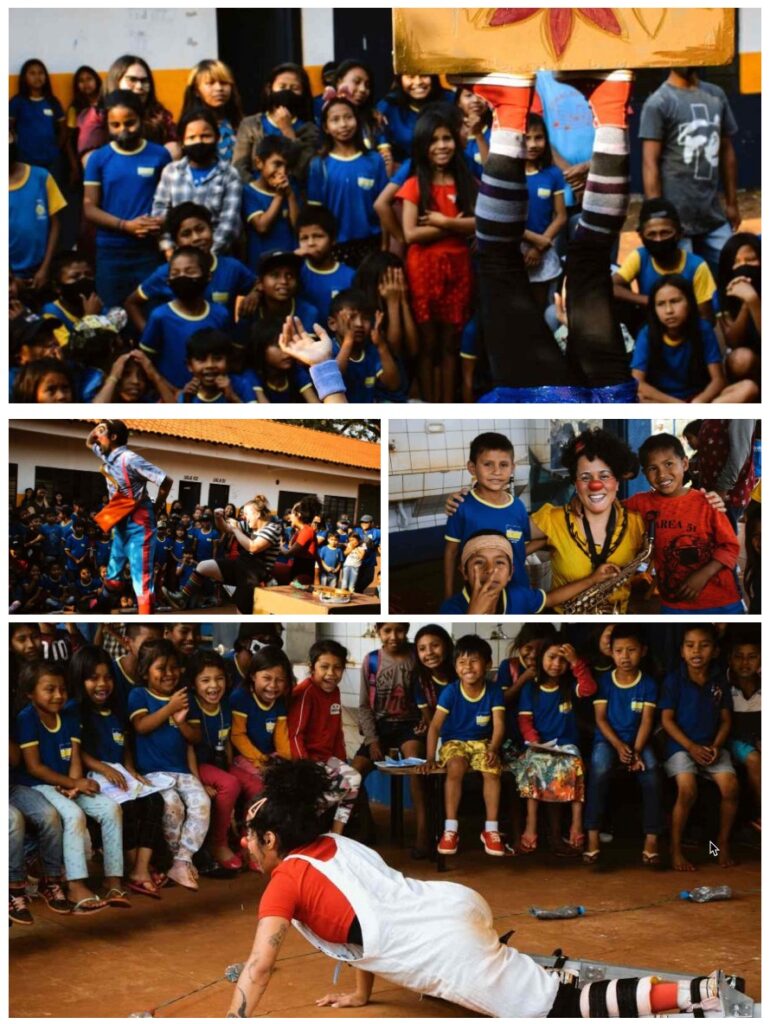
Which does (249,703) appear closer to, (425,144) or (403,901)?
(403,901)

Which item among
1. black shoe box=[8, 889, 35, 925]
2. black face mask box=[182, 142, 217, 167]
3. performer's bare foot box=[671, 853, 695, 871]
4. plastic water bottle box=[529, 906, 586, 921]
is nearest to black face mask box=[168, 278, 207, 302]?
black face mask box=[182, 142, 217, 167]

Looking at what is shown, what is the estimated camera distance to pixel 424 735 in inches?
161

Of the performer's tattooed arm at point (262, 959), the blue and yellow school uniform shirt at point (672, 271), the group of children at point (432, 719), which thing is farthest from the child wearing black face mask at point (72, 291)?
the performer's tattooed arm at point (262, 959)

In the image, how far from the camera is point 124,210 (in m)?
4.11

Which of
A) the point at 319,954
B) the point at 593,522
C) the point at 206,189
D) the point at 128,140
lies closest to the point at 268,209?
the point at 206,189

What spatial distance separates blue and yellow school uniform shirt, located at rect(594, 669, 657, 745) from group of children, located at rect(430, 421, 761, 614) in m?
0.23

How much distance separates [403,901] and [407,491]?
114 centimetres

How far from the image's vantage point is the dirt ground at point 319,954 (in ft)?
12.3

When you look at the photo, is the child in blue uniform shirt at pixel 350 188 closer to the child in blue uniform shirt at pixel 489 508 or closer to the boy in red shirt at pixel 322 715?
the child in blue uniform shirt at pixel 489 508

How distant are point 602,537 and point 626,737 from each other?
59 cm

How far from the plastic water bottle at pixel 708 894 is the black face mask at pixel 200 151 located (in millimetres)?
2519

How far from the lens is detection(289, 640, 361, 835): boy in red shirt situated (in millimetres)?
4035

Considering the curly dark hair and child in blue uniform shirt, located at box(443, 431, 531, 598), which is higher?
the curly dark hair

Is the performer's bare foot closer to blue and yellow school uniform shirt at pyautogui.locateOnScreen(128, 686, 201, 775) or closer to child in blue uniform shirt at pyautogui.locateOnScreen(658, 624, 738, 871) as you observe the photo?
child in blue uniform shirt at pyautogui.locateOnScreen(658, 624, 738, 871)
